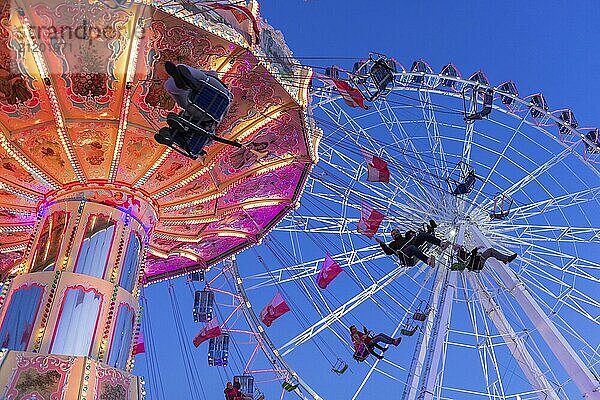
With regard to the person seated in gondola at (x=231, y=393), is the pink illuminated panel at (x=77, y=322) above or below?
below

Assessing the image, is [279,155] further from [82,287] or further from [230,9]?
[82,287]

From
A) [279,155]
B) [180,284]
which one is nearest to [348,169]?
[279,155]

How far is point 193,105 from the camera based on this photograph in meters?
7.54

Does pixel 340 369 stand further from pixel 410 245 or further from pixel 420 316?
pixel 410 245

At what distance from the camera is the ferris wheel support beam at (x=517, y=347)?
626 inches

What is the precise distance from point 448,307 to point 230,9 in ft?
32.9

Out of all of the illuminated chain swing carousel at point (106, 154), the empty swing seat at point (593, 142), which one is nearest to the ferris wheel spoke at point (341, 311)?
the empty swing seat at point (593, 142)

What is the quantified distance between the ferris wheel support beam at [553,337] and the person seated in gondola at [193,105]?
10.4 meters

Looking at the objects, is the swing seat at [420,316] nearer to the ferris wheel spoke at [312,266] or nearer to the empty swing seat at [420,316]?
the empty swing seat at [420,316]

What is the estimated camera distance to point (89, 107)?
348 inches

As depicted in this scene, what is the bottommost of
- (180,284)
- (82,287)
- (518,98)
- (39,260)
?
(82,287)

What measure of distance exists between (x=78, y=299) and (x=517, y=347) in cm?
1199

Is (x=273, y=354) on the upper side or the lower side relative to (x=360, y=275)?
lower

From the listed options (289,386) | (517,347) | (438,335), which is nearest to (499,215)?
(517,347)
